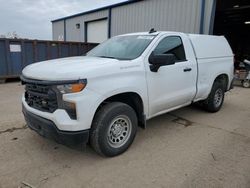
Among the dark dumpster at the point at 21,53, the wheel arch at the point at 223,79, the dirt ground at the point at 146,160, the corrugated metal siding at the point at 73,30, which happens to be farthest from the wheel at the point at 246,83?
the corrugated metal siding at the point at 73,30

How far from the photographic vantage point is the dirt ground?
9.27ft

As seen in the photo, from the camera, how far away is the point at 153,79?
3.69 meters

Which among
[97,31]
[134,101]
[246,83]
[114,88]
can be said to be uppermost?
[97,31]

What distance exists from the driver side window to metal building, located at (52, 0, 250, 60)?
627 centimetres

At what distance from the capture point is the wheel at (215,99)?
17.8 feet

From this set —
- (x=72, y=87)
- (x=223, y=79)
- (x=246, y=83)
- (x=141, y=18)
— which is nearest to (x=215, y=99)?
(x=223, y=79)

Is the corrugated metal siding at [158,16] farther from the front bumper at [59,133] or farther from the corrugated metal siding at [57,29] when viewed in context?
the corrugated metal siding at [57,29]

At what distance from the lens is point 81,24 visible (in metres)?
18.8

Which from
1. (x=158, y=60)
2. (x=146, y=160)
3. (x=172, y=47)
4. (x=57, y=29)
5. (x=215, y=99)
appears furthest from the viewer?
(x=57, y=29)

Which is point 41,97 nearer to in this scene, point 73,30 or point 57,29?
point 73,30

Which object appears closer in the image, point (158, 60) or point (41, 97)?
point (41, 97)

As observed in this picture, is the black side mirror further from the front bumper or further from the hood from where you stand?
the front bumper

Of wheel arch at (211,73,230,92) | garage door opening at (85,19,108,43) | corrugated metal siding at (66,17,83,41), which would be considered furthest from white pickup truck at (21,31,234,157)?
corrugated metal siding at (66,17,83,41)

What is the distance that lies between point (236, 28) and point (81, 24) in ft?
50.4
